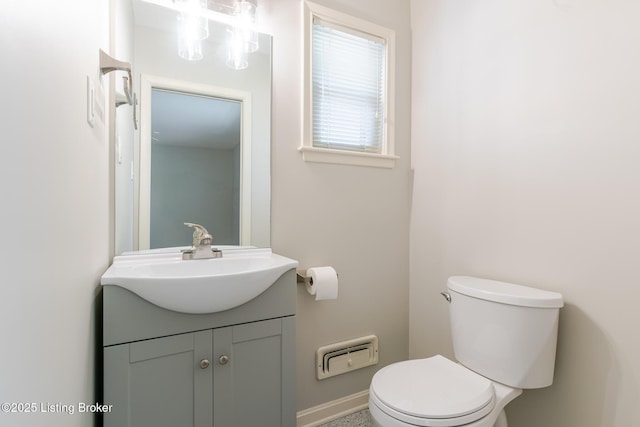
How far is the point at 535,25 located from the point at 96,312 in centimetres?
201

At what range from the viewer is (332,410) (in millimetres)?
1665

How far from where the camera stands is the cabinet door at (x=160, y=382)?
0.95 m

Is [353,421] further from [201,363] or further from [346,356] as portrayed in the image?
[201,363]

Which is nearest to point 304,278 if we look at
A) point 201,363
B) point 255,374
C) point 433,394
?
point 255,374

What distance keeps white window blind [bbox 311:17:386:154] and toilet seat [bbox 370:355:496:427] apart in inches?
45.3

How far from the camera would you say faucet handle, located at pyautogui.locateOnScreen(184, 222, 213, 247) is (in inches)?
53.5

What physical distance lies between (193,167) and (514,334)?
4.93 ft

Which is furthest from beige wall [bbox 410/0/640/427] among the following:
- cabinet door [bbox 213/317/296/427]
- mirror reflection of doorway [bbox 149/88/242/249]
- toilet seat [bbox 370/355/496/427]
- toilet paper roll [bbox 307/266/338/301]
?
mirror reflection of doorway [bbox 149/88/242/249]

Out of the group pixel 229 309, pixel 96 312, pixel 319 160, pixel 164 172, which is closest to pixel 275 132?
pixel 319 160

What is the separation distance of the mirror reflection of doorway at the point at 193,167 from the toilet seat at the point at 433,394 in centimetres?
92

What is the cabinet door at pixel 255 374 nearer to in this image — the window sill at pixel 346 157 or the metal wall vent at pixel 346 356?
the metal wall vent at pixel 346 356

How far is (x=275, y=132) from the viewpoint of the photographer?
61.1 inches

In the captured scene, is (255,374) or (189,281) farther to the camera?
(255,374)

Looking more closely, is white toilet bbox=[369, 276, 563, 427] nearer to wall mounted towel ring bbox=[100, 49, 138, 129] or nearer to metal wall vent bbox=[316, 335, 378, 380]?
metal wall vent bbox=[316, 335, 378, 380]
